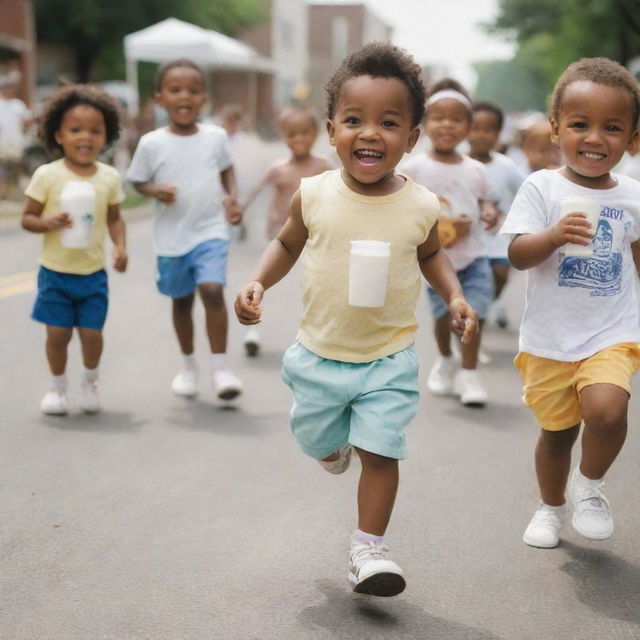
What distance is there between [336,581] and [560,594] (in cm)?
76

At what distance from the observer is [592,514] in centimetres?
402

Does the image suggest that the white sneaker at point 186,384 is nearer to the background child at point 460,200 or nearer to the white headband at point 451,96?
the background child at point 460,200

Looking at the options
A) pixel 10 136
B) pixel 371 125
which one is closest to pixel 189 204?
pixel 371 125

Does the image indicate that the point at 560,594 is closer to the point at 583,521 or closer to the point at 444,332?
the point at 583,521

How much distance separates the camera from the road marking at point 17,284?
34.2 ft

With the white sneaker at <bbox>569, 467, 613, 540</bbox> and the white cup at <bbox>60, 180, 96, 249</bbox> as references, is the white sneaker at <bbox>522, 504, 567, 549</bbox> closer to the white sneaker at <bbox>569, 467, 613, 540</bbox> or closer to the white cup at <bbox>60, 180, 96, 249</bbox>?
the white sneaker at <bbox>569, 467, 613, 540</bbox>

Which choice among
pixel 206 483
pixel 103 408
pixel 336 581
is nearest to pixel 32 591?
pixel 336 581

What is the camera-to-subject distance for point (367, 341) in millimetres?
3881

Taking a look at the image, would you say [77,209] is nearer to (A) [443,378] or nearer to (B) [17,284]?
(A) [443,378]

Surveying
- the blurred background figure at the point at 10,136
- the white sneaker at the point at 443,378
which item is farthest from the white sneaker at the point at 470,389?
the blurred background figure at the point at 10,136

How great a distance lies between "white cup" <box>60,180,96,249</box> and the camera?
5965 millimetres

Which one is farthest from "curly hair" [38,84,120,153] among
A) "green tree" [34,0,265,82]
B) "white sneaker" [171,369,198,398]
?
"green tree" [34,0,265,82]

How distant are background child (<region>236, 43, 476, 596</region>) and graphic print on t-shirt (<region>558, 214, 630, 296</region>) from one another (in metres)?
0.45

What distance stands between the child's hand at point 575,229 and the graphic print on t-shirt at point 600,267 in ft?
0.86
